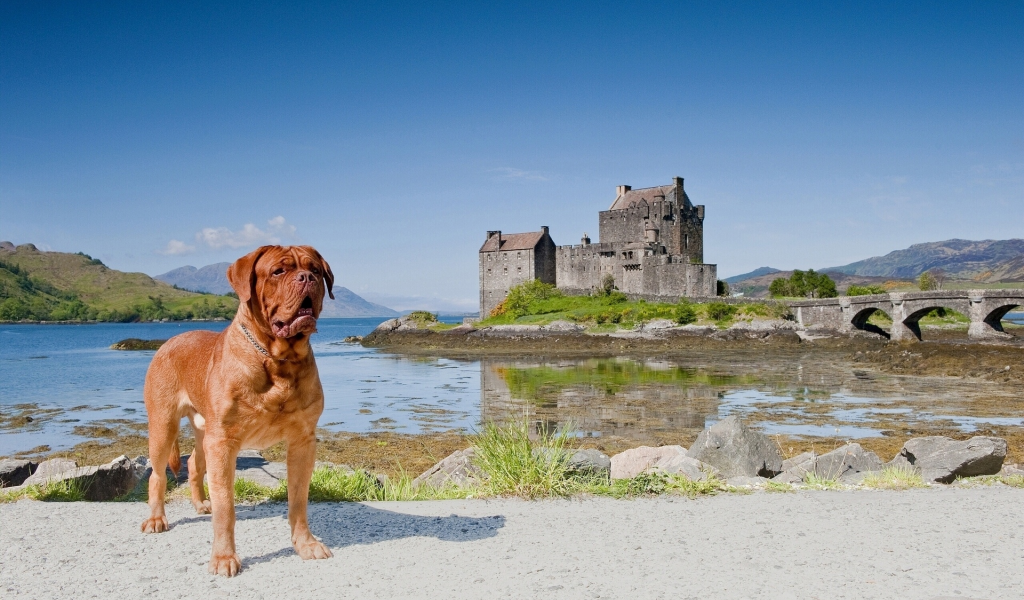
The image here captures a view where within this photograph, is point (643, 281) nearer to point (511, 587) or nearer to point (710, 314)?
point (710, 314)

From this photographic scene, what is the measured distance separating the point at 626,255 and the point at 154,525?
69071 millimetres

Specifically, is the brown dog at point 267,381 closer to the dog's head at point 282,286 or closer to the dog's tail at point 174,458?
the dog's head at point 282,286

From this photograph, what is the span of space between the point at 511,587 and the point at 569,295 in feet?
224

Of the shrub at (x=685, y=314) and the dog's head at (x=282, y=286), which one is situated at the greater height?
the dog's head at (x=282, y=286)

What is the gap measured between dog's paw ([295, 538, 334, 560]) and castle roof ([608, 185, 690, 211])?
234 ft

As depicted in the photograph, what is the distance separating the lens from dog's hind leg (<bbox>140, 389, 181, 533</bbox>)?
20.2 ft

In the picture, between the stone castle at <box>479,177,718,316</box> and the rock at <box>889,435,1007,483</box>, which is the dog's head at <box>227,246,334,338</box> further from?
the stone castle at <box>479,177,718,316</box>

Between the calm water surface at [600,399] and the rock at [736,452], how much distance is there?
2.09 meters

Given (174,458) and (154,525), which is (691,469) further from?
(154,525)

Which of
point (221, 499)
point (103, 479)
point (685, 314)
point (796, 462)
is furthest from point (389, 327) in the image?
point (221, 499)

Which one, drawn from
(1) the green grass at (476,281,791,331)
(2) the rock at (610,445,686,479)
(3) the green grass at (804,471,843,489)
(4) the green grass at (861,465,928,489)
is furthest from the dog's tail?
(1) the green grass at (476,281,791,331)

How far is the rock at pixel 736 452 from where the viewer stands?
1027cm

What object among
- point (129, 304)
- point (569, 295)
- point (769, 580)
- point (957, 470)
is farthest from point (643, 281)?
point (129, 304)

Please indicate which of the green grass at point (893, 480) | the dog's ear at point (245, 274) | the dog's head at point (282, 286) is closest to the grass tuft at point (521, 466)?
the green grass at point (893, 480)
